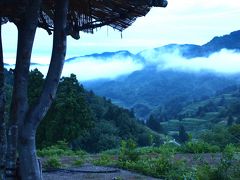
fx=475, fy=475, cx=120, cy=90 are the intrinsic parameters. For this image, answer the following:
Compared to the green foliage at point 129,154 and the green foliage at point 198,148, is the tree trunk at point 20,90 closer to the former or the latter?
the green foliage at point 129,154

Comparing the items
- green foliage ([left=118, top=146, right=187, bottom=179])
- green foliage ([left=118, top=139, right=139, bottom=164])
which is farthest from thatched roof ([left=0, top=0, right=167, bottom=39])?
→ green foliage ([left=118, top=139, right=139, bottom=164])

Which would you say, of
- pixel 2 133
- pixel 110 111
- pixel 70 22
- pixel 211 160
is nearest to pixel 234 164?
pixel 211 160

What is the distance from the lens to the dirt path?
7.38 meters

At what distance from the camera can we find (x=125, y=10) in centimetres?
362

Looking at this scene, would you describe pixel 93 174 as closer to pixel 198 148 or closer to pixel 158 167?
pixel 158 167

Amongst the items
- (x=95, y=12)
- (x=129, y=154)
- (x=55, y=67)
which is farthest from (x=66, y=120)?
(x=55, y=67)

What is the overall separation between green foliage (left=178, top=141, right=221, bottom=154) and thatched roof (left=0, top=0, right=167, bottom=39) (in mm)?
7564

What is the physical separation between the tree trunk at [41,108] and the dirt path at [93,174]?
4.28m

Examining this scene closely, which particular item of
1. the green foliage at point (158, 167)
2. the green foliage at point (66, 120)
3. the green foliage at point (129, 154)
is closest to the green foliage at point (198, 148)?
the green foliage at point (129, 154)

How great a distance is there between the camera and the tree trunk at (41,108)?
2.96m

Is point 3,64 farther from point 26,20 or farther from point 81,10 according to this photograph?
point 81,10

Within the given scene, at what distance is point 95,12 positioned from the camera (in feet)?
12.1

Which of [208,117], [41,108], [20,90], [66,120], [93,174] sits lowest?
[208,117]

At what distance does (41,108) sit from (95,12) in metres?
1.04
